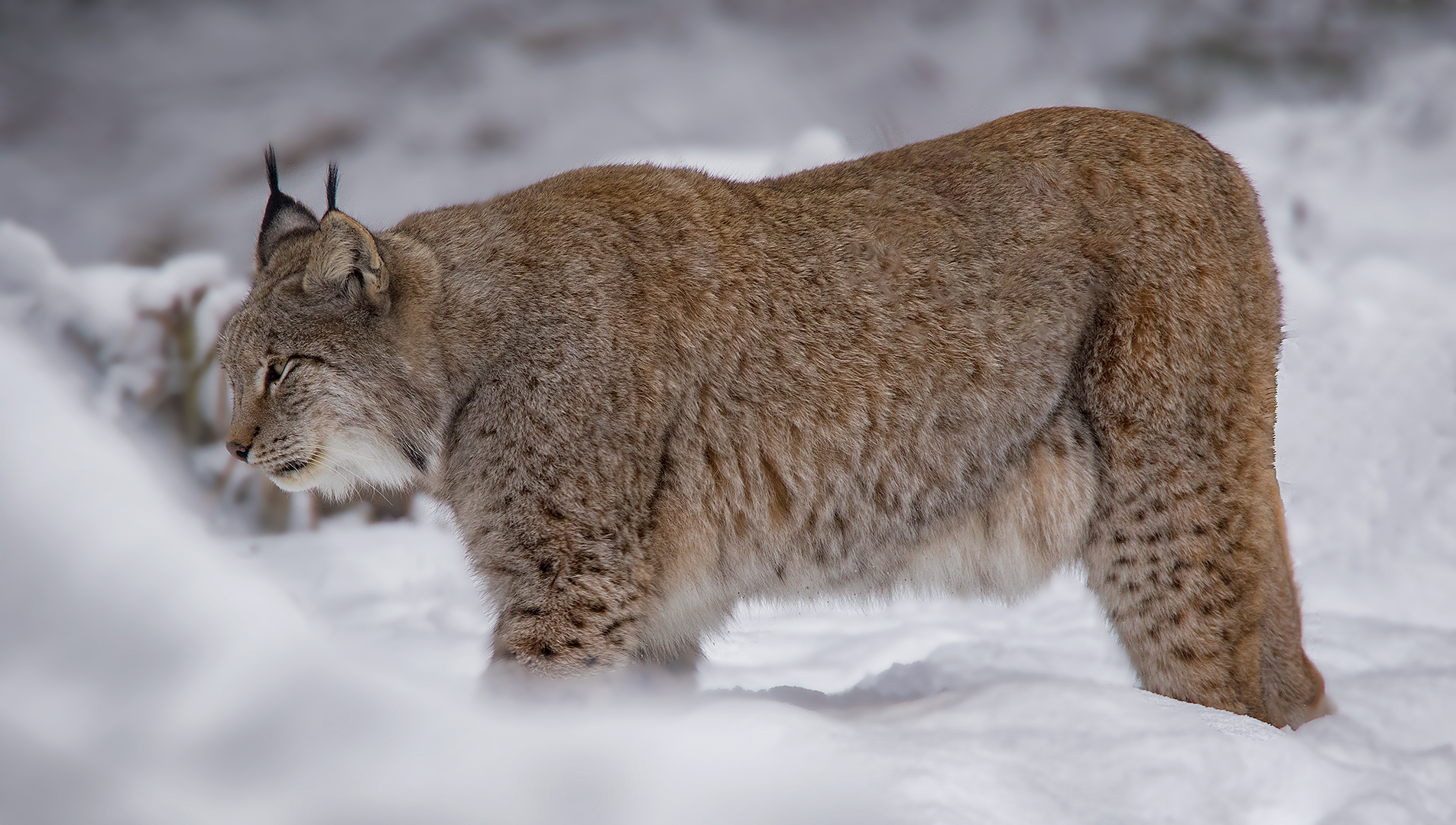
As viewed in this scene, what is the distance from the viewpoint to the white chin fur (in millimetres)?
2783

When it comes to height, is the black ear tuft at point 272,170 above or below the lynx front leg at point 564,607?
above

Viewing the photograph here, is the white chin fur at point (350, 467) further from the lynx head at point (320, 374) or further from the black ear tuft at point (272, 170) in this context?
the black ear tuft at point (272, 170)

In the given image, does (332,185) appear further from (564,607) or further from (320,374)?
(564,607)

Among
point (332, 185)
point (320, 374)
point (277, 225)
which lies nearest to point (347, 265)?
point (332, 185)

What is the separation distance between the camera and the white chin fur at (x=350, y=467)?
9.13ft

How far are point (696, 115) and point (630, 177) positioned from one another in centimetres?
48

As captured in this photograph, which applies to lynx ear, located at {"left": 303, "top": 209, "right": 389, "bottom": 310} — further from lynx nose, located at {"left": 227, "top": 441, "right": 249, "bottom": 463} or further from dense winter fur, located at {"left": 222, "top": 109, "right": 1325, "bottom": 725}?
lynx nose, located at {"left": 227, "top": 441, "right": 249, "bottom": 463}

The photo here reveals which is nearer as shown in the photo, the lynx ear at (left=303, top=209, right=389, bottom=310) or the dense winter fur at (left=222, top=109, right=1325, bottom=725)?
the lynx ear at (left=303, top=209, right=389, bottom=310)

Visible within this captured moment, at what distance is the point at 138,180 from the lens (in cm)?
213

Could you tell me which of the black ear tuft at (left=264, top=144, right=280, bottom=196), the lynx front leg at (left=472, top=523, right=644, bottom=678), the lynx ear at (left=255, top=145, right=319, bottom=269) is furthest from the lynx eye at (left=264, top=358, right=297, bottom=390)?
the lynx front leg at (left=472, top=523, right=644, bottom=678)

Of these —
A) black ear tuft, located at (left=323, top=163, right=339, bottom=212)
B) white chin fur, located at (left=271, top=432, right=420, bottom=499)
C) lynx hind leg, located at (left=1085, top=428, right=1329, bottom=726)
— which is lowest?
lynx hind leg, located at (left=1085, top=428, right=1329, bottom=726)

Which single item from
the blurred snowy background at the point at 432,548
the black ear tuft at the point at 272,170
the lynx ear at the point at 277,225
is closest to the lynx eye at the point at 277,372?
the blurred snowy background at the point at 432,548

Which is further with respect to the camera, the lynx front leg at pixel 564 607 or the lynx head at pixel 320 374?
the lynx head at pixel 320 374

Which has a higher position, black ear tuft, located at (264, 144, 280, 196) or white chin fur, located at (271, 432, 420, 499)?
black ear tuft, located at (264, 144, 280, 196)
